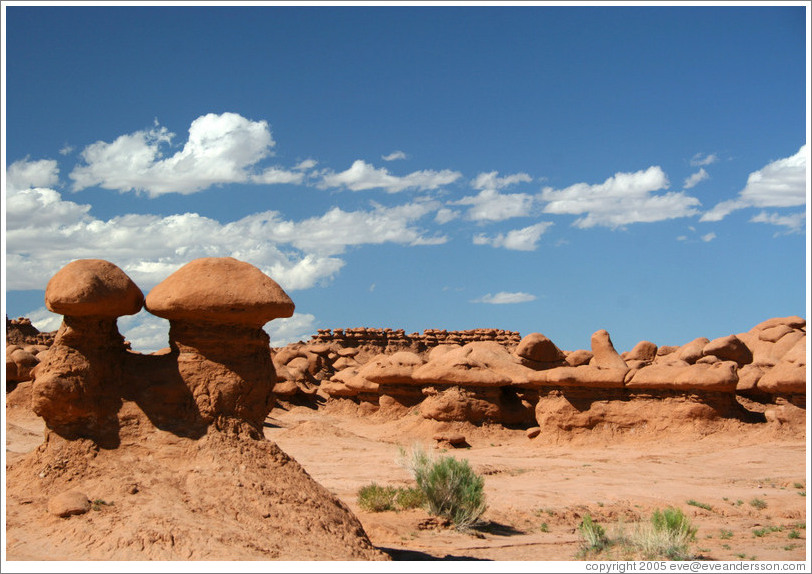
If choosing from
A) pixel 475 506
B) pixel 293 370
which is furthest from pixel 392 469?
pixel 293 370

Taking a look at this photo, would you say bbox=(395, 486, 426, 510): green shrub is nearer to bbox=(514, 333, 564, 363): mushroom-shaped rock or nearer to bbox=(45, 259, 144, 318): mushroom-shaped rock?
bbox=(45, 259, 144, 318): mushroom-shaped rock

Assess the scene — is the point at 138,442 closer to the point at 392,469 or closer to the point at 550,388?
the point at 392,469

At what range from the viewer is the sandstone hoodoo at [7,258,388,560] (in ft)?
23.4

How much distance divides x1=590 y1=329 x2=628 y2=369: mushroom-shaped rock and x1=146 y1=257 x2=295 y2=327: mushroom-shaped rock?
11.0 meters

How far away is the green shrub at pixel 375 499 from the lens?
10508mm

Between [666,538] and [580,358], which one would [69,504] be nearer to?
[666,538]

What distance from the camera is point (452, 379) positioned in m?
18.8

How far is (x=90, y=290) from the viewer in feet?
24.9

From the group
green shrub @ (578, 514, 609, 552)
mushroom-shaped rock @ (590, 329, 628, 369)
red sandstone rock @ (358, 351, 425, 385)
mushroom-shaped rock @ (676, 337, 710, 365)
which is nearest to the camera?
green shrub @ (578, 514, 609, 552)

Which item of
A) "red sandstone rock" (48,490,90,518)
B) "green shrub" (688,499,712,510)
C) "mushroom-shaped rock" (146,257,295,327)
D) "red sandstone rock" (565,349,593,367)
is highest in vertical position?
"mushroom-shaped rock" (146,257,295,327)

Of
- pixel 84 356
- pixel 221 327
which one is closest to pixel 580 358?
pixel 221 327

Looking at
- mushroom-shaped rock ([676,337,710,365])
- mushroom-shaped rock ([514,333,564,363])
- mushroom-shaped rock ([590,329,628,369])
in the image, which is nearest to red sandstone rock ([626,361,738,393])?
mushroom-shaped rock ([590,329,628,369])

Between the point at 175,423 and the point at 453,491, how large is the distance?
3.91 metres

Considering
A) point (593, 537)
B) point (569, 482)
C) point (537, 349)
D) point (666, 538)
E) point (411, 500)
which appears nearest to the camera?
point (666, 538)
